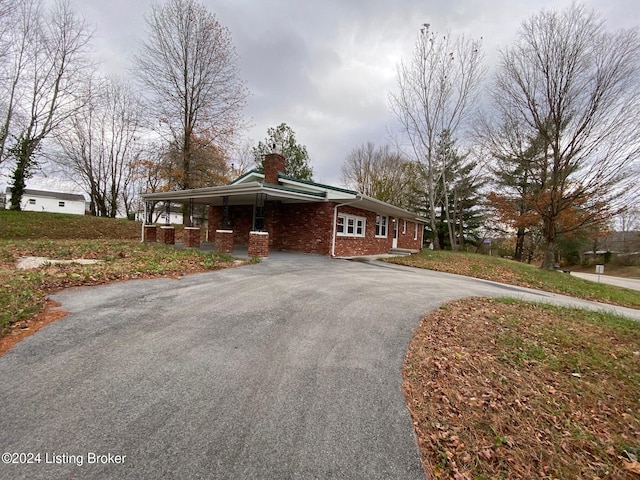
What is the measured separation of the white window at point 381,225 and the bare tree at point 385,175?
1015 centimetres

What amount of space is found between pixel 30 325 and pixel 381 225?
15.1 metres

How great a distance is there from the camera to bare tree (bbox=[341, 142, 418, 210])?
2670 cm

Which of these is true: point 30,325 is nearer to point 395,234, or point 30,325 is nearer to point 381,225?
point 381,225

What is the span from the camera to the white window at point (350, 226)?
40.9ft

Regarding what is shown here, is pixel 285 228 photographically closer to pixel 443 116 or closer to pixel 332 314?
pixel 332 314

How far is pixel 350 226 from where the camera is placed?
43.3 feet

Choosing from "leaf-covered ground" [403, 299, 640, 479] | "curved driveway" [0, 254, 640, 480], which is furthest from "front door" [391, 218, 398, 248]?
Result: "curved driveway" [0, 254, 640, 480]

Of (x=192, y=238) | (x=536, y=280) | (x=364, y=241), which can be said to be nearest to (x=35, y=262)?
(x=192, y=238)

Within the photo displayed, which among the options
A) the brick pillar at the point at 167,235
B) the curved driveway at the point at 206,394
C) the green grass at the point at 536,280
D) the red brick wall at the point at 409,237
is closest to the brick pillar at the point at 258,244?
the curved driveway at the point at 206,394

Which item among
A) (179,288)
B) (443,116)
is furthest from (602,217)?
(179,288)

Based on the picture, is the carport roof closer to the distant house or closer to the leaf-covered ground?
the leaf-covered ground

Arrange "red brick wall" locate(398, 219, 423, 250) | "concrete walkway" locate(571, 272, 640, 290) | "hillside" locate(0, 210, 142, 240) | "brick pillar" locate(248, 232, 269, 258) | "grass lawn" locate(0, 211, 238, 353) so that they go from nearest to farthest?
"grass lawn" locate(0, 211, 238, 353)
"brick pillar" locate(248, 232, 269, 258)
"hillside" locate(0, 210, 142, 240)
"concrete walkway" locate(571, 272, 640, 290)
"red brick wall" locate(398, 219, 423, 250)

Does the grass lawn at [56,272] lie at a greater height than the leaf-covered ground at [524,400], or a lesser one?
greater

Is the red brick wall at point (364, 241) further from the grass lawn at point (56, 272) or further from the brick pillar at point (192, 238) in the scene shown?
the brick pillar at point (192, 238)
